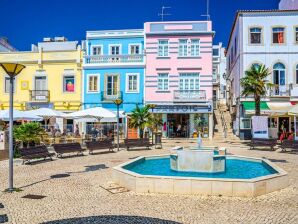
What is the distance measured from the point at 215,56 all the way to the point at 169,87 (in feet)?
85.9

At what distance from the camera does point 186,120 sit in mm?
30922

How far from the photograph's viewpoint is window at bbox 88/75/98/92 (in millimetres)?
31078

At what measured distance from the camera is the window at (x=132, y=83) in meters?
30.7

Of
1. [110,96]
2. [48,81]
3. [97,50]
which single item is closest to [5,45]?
[48,81]

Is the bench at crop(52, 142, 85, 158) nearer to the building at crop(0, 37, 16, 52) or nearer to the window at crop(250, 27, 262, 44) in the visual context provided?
the window at crop(250, 27, 262, 44)

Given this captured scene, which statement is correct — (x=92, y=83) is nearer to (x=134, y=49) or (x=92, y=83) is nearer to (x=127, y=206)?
(x=134, y=49)

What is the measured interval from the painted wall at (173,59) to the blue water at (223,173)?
52.9ft

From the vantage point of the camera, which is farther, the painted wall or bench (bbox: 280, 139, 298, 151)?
the painted wall

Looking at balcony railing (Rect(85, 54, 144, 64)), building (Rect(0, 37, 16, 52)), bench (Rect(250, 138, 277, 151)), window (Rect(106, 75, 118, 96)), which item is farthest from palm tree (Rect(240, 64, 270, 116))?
building (Rect(0, 37, 16, 52))

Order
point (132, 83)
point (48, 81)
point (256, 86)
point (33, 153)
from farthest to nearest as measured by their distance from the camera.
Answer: point (48, 81) → point (132, 83) → point (256, 86) → point (33, 153)

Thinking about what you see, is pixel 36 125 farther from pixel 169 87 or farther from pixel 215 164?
pixel 169 87

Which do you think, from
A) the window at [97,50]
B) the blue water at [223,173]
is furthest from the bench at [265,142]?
the window at [97,50]

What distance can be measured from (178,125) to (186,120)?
919 mm

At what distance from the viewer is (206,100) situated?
29.9 metres
